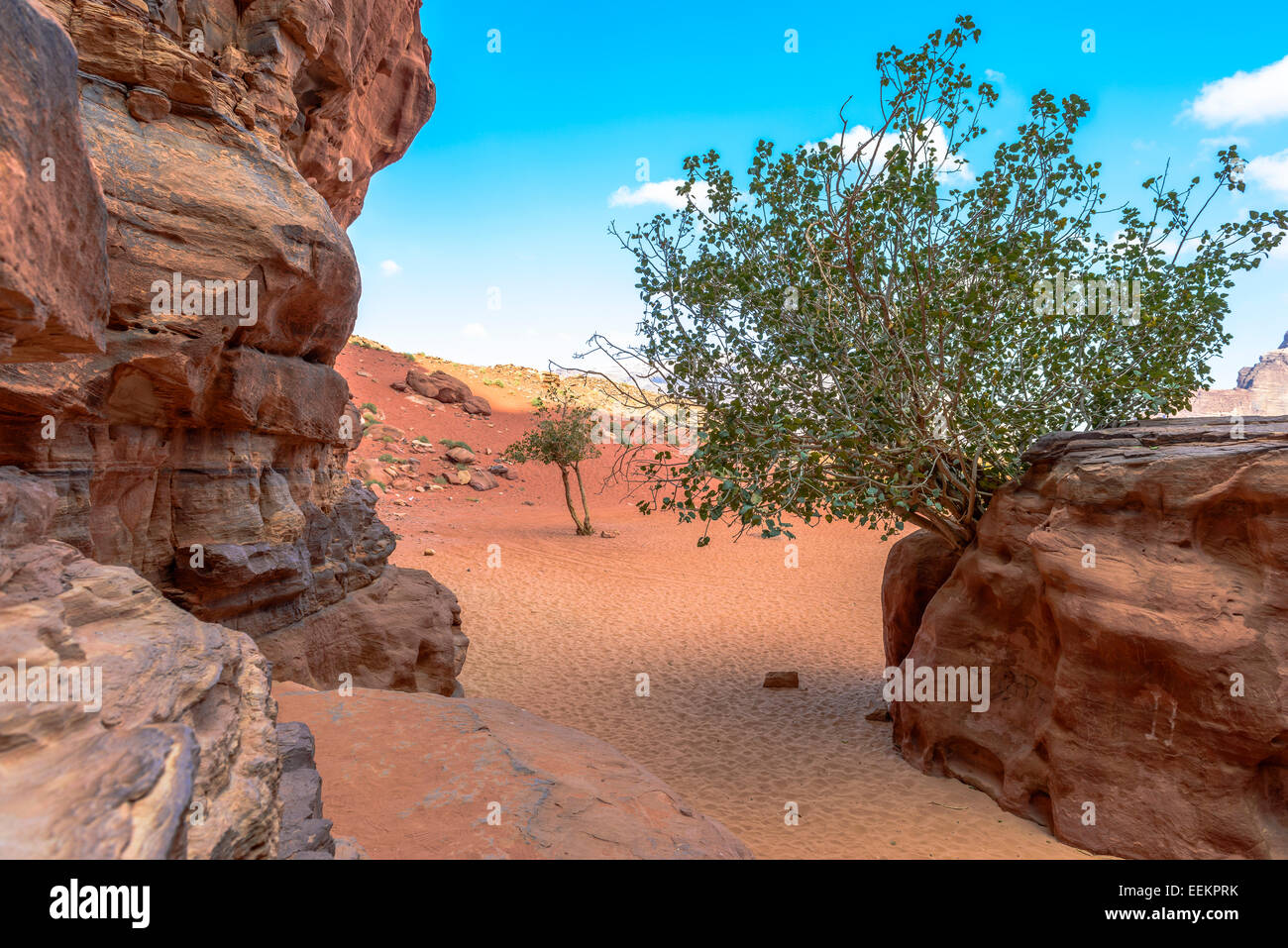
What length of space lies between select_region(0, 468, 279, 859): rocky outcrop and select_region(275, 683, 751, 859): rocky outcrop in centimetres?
144

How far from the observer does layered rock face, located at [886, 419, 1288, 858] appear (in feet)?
18.0

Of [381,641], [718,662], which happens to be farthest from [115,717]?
[718,662]

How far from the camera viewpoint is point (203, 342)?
5590 mm

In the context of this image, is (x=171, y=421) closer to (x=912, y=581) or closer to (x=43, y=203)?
(x=43, y=203)

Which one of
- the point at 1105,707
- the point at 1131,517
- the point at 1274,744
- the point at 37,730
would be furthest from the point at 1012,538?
the point at 37,730

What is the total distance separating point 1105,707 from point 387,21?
15.6m

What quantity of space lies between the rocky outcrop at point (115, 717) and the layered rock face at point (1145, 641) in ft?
21.8

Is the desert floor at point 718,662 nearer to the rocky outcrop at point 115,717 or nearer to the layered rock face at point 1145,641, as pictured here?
the layered rock face at point 1145,641

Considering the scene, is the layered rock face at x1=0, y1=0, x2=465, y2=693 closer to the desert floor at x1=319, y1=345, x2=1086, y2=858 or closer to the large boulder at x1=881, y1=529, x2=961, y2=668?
→ the desert floor at x1=319, y1=345, x2=1086, y2=858

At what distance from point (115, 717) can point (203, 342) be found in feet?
14.8

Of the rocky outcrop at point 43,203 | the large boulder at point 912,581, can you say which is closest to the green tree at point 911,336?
the large boulder at point 912,581

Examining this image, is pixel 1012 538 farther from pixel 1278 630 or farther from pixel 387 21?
pixel 387 21

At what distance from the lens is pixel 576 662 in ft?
40.4

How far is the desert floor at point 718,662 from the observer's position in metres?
6.95
